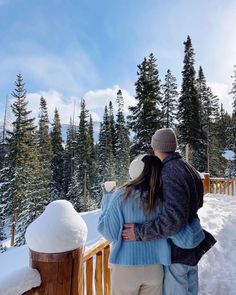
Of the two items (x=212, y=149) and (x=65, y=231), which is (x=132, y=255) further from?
(x=212, y=149)

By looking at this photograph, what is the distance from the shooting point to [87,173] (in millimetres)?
33812

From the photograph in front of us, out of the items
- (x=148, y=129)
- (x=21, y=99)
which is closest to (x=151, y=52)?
(x=148, y=129)

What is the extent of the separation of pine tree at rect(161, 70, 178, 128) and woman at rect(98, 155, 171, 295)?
22.7 metres

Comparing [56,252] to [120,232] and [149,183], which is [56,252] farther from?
[149,183]

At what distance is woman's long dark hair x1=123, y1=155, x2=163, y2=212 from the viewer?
6.63 feet

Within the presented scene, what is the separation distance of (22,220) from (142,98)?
1302 centimetres

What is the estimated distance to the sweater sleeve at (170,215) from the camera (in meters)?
1.98

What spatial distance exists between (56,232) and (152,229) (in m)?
0.86

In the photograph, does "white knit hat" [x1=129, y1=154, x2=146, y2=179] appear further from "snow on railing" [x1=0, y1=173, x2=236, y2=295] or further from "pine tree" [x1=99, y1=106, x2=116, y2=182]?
"pine tree" [x1=99, y1=106, x2=116, y2=182]

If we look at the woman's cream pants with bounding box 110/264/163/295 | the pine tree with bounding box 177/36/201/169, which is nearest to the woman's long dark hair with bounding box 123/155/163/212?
the woman's cream pants with bounding box 110/264/163/295

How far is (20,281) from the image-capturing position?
1219 millimetres

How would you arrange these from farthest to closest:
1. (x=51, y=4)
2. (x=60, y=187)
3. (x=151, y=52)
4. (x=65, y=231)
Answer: (x=60, y=187), (x=151, y=52), (x=51, y=4), (x=65, y=231)

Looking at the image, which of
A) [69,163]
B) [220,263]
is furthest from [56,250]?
[69,163]

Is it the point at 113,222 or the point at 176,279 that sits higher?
the point at 113,222
